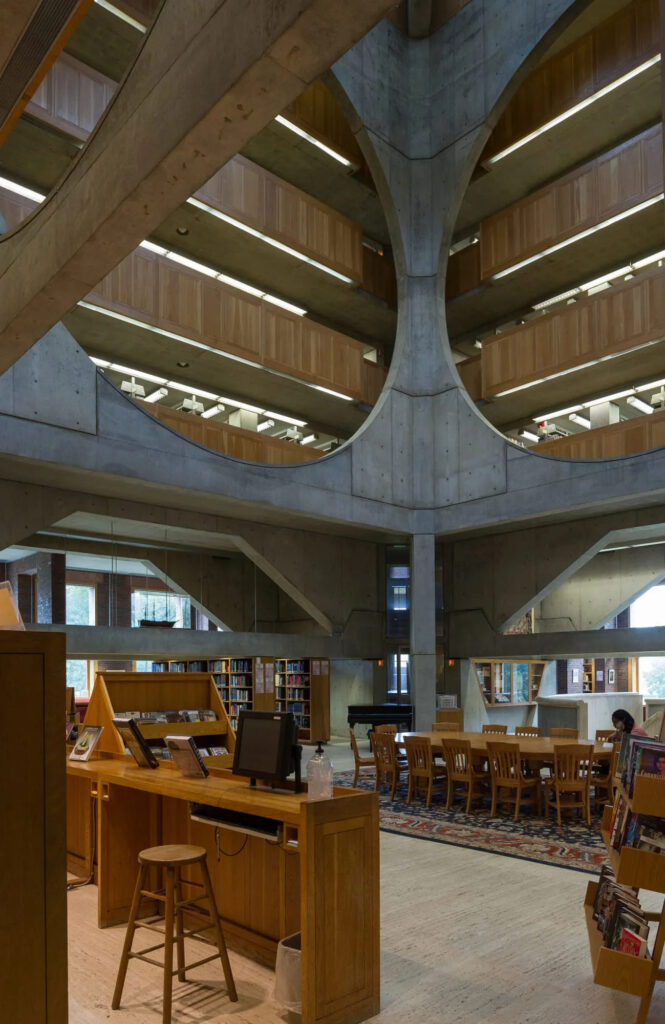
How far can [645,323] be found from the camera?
1329cm

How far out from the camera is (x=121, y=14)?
1266cm

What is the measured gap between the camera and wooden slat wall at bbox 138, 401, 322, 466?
43.5 feet

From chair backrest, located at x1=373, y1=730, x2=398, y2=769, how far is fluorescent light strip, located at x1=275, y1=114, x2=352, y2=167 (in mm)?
11409

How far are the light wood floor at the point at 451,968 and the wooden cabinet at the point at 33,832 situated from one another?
2.19m

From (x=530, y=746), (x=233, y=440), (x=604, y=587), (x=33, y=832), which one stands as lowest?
(x=530, y=746)

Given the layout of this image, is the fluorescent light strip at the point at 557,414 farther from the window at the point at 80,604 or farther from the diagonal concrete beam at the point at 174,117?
the diagonal concrete beam at the point at 174,117

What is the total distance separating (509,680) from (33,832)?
1881 cm

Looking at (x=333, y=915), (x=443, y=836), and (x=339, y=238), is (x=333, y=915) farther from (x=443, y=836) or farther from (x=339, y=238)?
(x=339, y=238)

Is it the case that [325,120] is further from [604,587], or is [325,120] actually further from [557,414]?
[604,587]

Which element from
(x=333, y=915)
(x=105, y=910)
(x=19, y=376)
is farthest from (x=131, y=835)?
(x=19, y=376)

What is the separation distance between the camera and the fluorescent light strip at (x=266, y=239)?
13602 millimetres

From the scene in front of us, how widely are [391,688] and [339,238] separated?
998 cm

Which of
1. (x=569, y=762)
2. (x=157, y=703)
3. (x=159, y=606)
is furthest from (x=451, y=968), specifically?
(x=159, y=606)

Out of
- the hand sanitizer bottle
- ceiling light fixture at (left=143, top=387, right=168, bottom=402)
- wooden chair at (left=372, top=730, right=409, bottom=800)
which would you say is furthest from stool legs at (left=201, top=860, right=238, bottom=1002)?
ceiling light fixture at (left=143, top=387, right=168, bottom=402)
